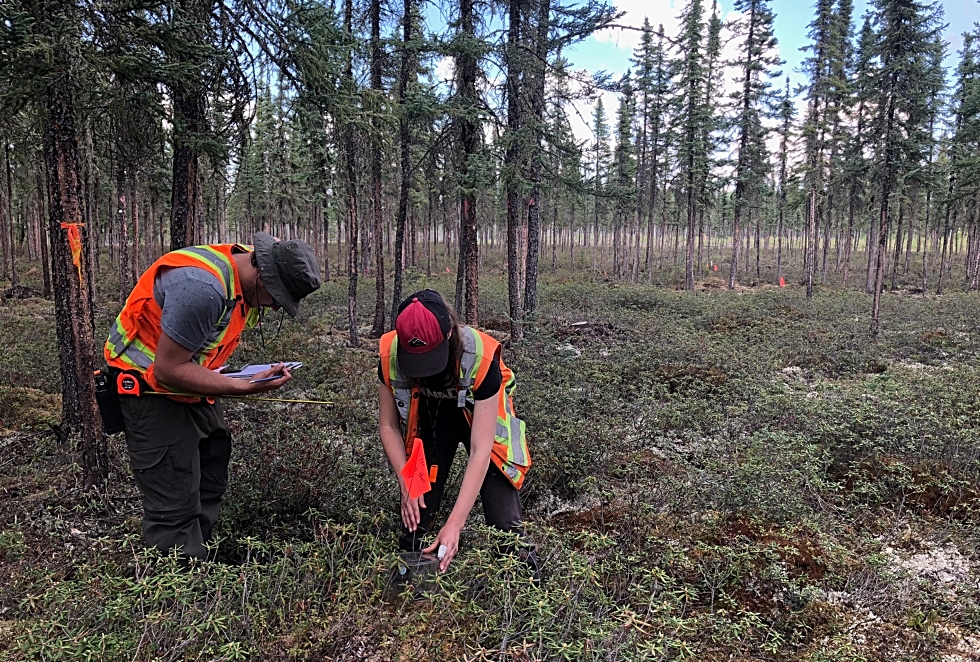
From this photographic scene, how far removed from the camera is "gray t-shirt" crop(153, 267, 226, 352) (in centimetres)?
250

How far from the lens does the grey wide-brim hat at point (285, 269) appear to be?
2686 millimetres

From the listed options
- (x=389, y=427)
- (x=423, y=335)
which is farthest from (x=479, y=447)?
(x=423, y=335)

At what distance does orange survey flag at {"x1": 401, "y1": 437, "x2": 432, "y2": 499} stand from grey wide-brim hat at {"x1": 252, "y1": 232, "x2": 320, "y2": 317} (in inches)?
36.7

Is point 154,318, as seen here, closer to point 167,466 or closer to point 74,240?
point 167,466

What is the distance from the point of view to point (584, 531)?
9.83 feet

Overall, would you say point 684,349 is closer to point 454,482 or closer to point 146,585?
point 454,482

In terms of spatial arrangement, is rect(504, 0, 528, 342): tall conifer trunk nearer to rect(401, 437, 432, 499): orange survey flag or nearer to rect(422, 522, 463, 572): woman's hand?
rect(401, 437, 432, 499): orange survey flag

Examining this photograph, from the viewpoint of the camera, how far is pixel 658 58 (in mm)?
29156

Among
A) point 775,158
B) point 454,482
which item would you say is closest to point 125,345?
point 454,482

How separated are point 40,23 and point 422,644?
15.3 ft

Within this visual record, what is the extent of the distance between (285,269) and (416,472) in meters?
1.19

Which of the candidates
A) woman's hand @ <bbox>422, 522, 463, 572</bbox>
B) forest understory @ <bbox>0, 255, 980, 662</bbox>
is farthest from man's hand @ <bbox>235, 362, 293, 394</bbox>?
woman's hand @ <bbox>422, 522, 463, 572</bbox>

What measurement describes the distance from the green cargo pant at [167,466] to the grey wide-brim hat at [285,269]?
0.81 m

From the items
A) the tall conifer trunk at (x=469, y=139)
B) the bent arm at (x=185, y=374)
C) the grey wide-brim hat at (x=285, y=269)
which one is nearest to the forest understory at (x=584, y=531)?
the bent arm at (x=185, y=374)
